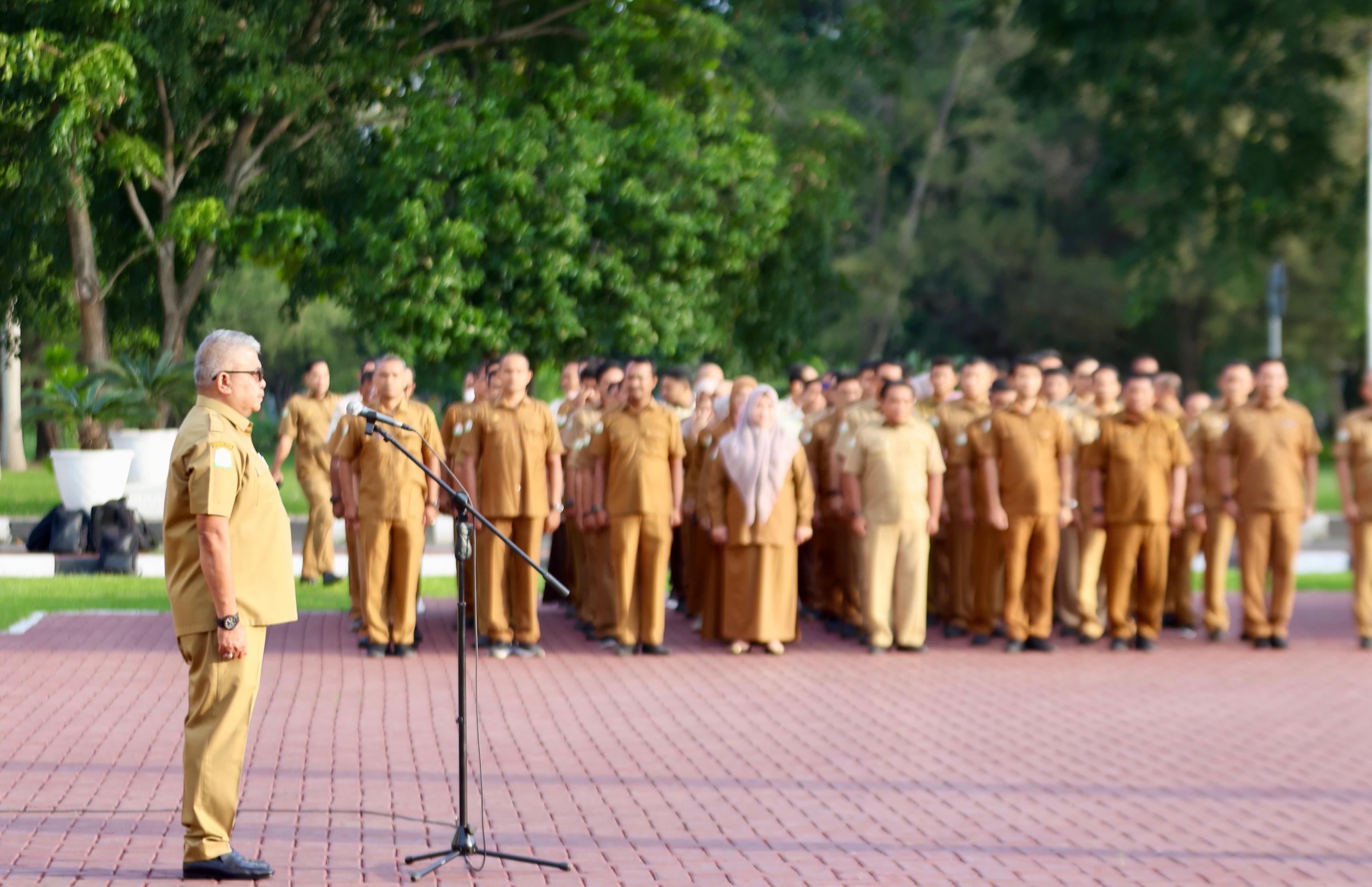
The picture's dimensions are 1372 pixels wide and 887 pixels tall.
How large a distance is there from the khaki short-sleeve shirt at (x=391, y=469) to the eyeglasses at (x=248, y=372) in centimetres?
552

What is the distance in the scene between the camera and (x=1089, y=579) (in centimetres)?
1284

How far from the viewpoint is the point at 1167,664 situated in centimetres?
1185

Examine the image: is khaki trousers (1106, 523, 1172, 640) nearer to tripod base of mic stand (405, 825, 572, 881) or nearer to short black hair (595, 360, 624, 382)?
short black hair (595, 360, 624, 382)

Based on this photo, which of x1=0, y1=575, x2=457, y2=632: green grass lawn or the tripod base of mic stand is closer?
the tripod base of mic stand

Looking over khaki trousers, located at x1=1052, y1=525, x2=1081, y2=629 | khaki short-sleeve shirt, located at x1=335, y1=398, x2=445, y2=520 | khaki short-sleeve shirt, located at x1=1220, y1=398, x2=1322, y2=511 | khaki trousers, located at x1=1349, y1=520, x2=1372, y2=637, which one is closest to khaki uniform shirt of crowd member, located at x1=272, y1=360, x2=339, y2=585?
khaki short-sleeve shirt, located at x1=335, y1=398, x2=445, y2=520

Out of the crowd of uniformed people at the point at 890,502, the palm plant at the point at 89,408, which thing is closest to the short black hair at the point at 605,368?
the crowd of uniformed people at the point at 890,502

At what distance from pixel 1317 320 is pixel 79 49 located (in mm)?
36306

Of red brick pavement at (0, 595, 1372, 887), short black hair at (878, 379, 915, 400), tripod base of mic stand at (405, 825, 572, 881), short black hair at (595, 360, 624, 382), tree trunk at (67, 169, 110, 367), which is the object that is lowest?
red brick pavement at (0, 595, 1372, 887)

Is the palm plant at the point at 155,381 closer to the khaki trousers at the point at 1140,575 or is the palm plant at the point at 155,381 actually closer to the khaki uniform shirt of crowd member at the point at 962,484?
the khaki uniform shirt of crowd member at the point at 962,484

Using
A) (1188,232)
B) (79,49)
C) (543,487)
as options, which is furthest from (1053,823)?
(1188,232)

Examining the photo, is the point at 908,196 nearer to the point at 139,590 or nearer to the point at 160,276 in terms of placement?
the point at 160,276

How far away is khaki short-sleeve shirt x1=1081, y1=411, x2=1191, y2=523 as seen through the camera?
493 inches

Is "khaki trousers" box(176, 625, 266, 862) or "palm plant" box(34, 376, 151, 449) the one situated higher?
"palm plant" box(34, 376, 151, 449)

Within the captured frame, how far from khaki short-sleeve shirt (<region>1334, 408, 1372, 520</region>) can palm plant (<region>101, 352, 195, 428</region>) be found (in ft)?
45.9
